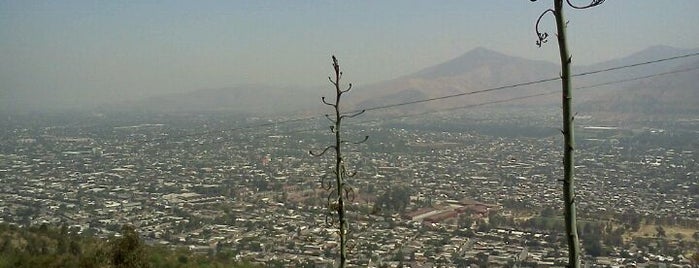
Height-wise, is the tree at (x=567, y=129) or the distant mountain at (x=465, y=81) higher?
the distant mountain at (x=465, y=81)

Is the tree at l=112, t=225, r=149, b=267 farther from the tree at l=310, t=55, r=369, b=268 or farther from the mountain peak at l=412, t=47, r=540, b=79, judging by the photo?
the mountain peak at l=412, t=47, r=540, b=79

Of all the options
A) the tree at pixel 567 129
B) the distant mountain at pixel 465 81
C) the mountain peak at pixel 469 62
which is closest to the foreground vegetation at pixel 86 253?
the tree at pixel 567 129

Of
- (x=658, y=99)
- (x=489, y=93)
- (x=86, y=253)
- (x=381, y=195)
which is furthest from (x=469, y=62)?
(x=86, y=253)

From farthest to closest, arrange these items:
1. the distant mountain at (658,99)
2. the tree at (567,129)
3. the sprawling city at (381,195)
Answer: the distant mountain at (658,99) < the sprawling city at (381,195) < the tree at (567,129)

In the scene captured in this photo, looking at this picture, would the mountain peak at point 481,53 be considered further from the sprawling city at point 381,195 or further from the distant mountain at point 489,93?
the sprawling city at point 381,195

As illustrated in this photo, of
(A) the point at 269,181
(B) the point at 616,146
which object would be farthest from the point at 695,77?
(A) the point at 269,181

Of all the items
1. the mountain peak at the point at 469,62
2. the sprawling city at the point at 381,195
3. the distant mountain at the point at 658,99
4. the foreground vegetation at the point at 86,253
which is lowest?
the sprawling city at the point at 381,195

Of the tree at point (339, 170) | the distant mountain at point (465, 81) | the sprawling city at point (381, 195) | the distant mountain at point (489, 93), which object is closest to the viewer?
the tree at point (339, 170)

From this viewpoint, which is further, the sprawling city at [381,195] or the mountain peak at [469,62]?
the mountain peak at [469,62]
